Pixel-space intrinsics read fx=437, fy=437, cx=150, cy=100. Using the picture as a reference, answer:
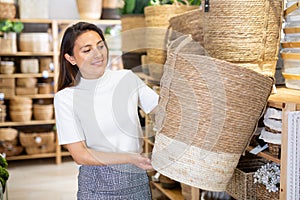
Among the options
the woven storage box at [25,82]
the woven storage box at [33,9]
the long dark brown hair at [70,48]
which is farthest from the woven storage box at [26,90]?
the long dark brown hair at [70,48]

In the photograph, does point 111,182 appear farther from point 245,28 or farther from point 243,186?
point 245,28

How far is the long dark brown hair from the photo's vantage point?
69.3 inches

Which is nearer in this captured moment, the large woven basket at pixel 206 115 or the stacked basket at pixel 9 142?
the large woven basket at pixel 206 115

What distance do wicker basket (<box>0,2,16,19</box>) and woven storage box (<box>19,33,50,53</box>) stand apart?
0.23 metres

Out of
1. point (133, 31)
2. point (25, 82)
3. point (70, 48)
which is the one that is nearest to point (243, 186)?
point (70, 48)

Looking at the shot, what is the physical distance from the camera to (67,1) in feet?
16.8

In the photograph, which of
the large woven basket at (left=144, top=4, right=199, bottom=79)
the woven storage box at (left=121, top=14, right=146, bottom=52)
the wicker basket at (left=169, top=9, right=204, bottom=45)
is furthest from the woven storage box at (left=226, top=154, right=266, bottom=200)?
the woven storage box at (left=121, top=14, right=146, bottom=52)

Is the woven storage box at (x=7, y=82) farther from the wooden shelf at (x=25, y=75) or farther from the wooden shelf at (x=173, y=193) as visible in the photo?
the wooden shelf at (x=173, y=193)

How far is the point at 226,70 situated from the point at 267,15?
44 cm

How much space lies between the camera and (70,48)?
1.78 m

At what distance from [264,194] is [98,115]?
0.74 metres

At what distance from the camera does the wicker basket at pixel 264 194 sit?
1.69m

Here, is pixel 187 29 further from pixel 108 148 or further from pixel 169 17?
pixel 108 148

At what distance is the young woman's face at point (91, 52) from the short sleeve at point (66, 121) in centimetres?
14
